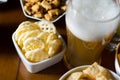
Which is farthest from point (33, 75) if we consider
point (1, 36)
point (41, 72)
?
point (1, 36)

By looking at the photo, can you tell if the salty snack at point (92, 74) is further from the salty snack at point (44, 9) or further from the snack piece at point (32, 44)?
the salty snack at point (44, 9)

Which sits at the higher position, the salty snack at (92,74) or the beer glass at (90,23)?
the beer glass at (90,23)

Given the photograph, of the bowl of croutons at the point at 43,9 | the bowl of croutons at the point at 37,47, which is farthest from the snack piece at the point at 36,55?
the bowl of croutons at the point at 43,9

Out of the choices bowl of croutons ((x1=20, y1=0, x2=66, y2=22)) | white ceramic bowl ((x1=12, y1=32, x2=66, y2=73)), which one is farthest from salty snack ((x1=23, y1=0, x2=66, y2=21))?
white ceramic bowl ((x1=12, y1=32, x2=66, y2=73))

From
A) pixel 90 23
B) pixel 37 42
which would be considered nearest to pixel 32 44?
pixel 37 42

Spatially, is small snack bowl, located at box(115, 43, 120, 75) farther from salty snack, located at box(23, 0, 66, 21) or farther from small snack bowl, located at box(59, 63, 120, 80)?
salty snack, located at box(23, 0, 66, 21)

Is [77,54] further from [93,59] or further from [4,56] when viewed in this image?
[4,56]
